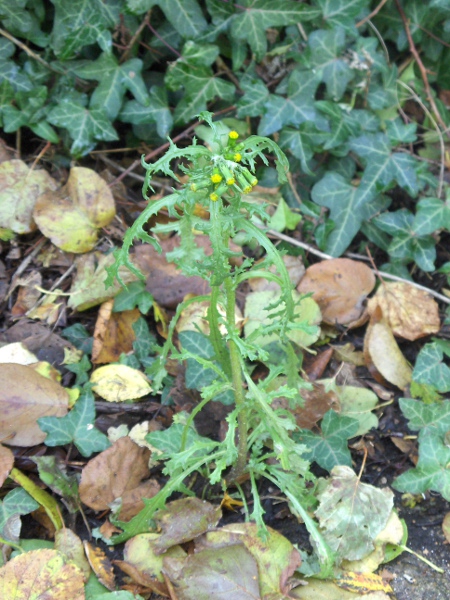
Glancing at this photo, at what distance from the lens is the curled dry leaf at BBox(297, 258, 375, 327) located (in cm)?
234

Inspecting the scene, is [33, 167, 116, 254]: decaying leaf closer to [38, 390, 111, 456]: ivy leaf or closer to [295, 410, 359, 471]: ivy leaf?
[38, 390, 111, 456]: ivy leaf

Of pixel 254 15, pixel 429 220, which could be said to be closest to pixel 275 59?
pixel 254 15

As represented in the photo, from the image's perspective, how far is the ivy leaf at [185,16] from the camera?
7.86ft

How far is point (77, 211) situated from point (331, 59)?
1.25 m

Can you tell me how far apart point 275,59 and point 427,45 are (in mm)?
748

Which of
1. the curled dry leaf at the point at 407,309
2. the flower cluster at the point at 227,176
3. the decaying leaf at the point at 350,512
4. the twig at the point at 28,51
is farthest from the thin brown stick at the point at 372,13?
the decaying leaf at the point at 350,512

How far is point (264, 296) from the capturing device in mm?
2289

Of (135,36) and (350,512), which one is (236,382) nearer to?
(350,512)

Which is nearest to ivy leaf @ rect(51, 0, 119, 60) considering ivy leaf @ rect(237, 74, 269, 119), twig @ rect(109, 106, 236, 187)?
twig @ rect(109, 106, 236, 187)

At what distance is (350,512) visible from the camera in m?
1.80

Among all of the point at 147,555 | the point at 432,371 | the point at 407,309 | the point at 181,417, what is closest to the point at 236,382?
the point at 181,417

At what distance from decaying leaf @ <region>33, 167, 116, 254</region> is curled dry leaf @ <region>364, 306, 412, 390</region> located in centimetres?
110

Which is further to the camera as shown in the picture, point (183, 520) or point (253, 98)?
point (253, 98)

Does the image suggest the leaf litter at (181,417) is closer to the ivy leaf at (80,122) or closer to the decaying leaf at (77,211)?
the decaying leaf at (77,211)
